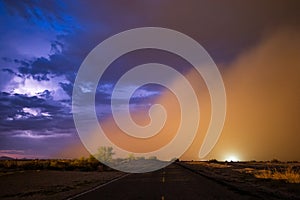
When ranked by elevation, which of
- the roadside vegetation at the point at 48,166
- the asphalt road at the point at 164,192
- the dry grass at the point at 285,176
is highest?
the roadside vegetation at the point at 48,166

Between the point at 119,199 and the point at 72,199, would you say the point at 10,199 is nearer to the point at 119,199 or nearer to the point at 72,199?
the point at 72,199

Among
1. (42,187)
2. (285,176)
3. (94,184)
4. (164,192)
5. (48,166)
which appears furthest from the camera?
(48,166)

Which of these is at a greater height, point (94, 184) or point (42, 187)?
point (94, 184)

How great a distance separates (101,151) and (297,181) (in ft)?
252

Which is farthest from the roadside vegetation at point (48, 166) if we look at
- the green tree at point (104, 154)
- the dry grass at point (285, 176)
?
the dry grass at point (285, 176)

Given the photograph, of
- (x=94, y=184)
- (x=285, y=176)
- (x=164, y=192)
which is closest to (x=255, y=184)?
(x=285, y=176)

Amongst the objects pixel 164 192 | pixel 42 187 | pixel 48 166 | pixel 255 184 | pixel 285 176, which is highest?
pixel 48 166

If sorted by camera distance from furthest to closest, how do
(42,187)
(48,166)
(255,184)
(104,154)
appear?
(104,154) → (48,166) → (42,187) → (255,184)

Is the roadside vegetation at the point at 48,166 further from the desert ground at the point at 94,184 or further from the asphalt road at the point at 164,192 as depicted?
the asphalt road at the point at 164,192

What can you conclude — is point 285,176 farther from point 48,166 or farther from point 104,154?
point 104,154

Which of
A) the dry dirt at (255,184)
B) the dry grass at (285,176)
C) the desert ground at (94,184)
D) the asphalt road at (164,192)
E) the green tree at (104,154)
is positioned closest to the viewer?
the asphalt road at (164,192)

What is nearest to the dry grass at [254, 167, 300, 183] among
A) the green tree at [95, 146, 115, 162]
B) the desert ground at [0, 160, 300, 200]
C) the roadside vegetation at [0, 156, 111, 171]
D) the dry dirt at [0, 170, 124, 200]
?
the desert ground at [0, 160, 300, 200]

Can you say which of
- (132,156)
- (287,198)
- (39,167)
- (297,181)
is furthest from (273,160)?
(287,198)

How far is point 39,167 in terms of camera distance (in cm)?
6381
